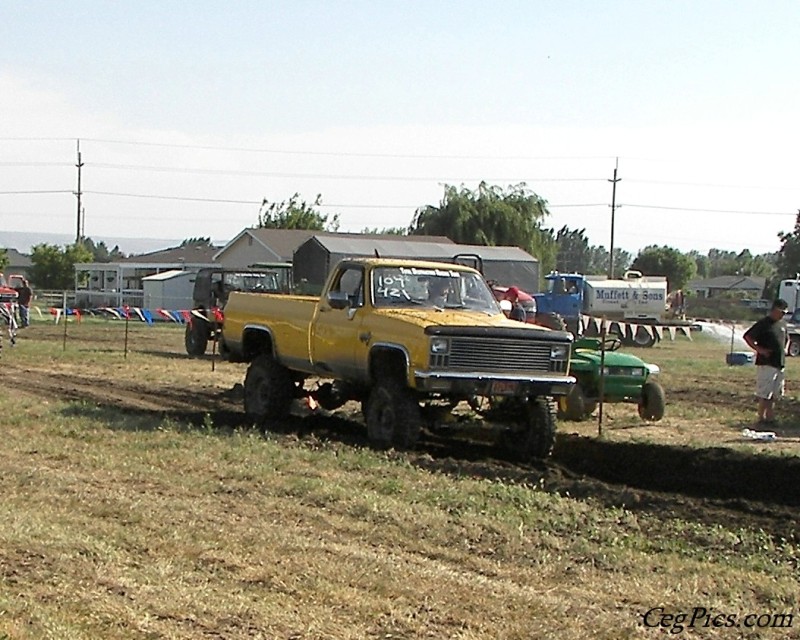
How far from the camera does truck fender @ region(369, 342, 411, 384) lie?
1304cm

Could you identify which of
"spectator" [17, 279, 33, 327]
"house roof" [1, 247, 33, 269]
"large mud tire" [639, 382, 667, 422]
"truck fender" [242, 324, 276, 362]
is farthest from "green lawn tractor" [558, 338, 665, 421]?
"house roof" [1, 247, 33, 269]

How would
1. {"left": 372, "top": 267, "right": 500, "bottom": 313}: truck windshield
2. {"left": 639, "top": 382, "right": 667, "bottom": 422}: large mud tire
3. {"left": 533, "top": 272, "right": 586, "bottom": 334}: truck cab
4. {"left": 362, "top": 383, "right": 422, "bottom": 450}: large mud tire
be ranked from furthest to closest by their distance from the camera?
{"left": 533, "top": 272, "right": 586, "bottom": 334}: truck cab → {"left": 639, "top": 382, "right": 667, "bottom": 422}: large mud tire → {"left": 372, "top": 267, "right": 500, "bottom": 313}: truck windshield → {"left": 362, "top": 383, "right": 422, "bottom": 450}: large mud tire

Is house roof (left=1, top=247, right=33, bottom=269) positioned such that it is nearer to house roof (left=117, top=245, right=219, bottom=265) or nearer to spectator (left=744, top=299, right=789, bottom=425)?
house roof (left=117, top=245, right=219, bottom=265)

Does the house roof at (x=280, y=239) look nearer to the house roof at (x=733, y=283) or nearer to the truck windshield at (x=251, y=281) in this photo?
the truck windshield at (x=251, y=281)

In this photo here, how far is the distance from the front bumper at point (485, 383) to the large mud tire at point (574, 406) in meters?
3.00

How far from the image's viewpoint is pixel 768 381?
1616cm

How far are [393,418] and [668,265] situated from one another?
86.5m

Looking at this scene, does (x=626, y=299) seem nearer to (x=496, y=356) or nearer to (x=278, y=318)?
(x=278, y=318)

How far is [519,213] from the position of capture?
2781 inches

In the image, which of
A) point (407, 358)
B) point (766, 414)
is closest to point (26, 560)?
point (407, 358)

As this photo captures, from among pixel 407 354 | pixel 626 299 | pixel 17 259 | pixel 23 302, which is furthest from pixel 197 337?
pixel 17 259

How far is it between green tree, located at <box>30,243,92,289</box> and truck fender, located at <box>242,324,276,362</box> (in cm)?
6055

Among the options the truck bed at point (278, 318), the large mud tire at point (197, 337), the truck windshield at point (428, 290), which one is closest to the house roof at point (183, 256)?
the large mud tire at point (197, 337)

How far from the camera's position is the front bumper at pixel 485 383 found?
40.4 feet
